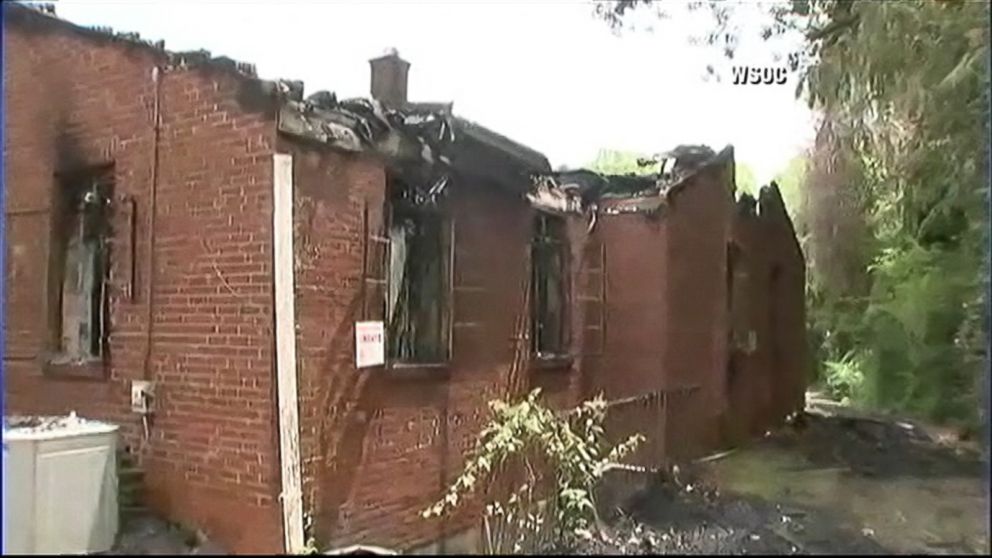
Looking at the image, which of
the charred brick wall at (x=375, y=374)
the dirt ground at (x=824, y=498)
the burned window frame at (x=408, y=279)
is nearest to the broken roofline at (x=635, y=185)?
the charred brick wall at (x=375, y=374)

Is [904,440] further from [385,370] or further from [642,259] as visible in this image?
→ [385,370]

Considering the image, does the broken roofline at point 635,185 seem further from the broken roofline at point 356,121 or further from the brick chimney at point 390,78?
the brick chimney at point 390,78

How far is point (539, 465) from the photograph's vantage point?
4.69 m

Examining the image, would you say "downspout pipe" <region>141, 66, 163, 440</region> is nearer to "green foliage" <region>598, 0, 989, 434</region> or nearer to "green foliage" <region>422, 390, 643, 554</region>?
"green foliage" <region>422, 390, 643, 554</region>

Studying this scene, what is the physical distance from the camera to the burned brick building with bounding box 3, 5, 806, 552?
3971 millimetres

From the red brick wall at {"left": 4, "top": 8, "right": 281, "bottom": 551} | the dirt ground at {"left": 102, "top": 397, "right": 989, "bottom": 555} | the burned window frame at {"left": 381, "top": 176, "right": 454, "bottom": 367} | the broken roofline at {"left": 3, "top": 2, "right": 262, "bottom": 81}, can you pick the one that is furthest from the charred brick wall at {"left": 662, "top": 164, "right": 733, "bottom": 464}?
the broken roofline at {"left": 3, "top": 2, "right": 262, "bottom": 81}

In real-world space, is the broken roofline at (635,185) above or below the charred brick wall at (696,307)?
above

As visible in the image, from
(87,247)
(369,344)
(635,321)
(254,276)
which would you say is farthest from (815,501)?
(87,247)

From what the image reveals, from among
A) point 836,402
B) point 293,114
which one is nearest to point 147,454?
point 293,114

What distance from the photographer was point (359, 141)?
4363 millimetres

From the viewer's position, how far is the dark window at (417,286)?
464 centimetres

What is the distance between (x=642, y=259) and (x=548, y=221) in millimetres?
733

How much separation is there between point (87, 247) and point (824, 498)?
12.2 feet

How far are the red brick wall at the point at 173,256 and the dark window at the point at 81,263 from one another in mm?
70
